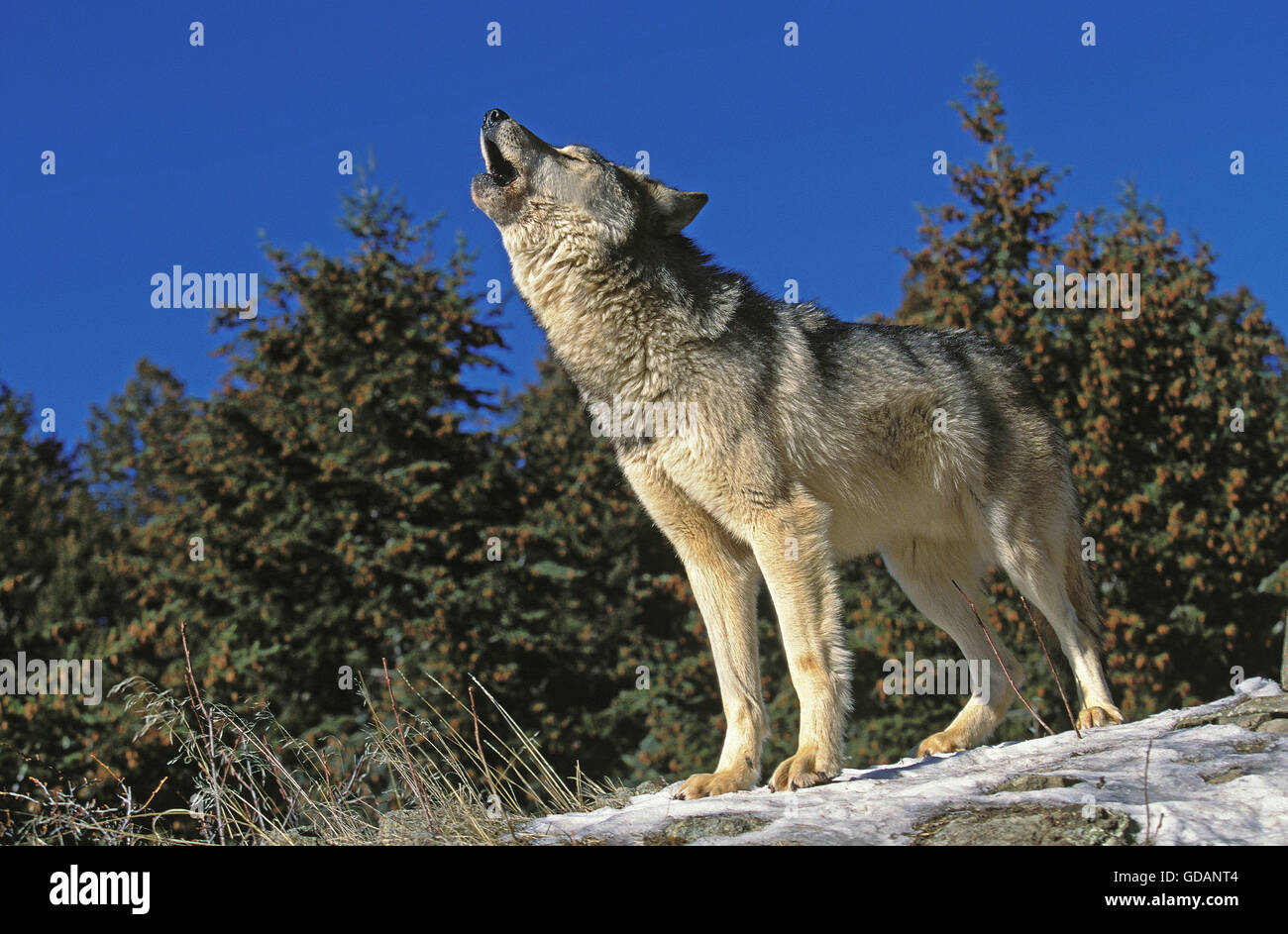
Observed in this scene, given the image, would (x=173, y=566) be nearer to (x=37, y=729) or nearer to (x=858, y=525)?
(x=37, y=729)

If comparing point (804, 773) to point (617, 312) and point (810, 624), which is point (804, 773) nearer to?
point (810, 624)

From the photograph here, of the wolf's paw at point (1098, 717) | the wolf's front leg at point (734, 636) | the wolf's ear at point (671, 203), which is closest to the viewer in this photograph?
the wolf's front leg at point (734, 636)

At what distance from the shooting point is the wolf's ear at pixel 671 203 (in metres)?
5.36

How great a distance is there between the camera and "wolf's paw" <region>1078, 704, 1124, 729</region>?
5555 mm

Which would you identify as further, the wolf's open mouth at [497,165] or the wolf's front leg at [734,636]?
the wolf's open mouth at [497,165]

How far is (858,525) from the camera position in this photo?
5465 millimetres

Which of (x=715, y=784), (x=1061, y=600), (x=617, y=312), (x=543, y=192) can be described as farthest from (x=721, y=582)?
(x=1061, y=600)

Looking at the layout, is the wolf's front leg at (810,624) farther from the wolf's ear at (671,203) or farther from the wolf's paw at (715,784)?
the wolf's ear at (671,203)

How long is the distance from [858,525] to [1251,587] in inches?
344

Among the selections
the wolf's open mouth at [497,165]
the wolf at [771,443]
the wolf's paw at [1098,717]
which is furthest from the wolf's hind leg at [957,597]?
the wolf's open mouth at [497,165]

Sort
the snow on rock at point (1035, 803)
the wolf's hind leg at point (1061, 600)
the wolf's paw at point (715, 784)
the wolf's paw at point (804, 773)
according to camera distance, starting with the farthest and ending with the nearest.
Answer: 1. the wolf's hind leg at point (1061, 600)
2. the wolf's paw at point (715, 784)
3. the wolf's paw at point (804, 773)
4. the snow on rock at point (1035, 803)

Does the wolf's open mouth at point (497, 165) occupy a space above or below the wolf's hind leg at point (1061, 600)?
above

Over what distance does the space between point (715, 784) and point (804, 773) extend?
39cm
